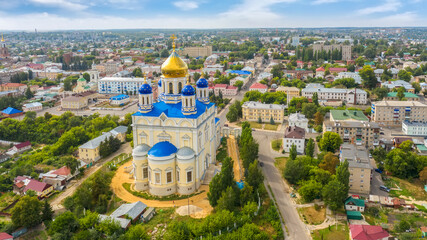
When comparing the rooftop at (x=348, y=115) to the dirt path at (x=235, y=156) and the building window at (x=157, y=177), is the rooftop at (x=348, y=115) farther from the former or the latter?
the building window at (x=157, y=177)

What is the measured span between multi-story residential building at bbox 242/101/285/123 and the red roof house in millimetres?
28276

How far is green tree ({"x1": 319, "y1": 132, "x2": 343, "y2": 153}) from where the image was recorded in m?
35.1

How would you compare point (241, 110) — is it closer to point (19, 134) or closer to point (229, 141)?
point (229, 141)

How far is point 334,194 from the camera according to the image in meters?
23.5

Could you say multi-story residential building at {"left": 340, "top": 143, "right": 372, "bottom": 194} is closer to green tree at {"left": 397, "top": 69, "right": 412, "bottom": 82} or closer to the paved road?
the paved road

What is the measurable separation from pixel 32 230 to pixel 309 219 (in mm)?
19124

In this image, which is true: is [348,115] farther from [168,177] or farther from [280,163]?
[168,177]

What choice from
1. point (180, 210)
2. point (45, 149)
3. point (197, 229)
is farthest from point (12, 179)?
point (197, 229)

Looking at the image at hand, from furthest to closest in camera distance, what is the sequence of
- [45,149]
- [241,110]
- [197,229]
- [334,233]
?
[241,110]
[45,149]
[334,233]
[197,229]

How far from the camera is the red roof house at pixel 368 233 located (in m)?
20.2

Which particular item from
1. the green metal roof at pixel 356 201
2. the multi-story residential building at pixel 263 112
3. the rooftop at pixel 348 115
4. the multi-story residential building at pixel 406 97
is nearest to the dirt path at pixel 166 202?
the green metal roof at pixel 356 201

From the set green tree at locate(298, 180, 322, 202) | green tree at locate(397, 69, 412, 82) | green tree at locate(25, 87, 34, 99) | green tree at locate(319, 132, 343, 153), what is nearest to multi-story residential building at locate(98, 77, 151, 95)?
green tree at locate(25, 87, 34, 99)

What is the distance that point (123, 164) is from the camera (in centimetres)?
3269

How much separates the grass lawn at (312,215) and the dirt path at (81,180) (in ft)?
60.4
